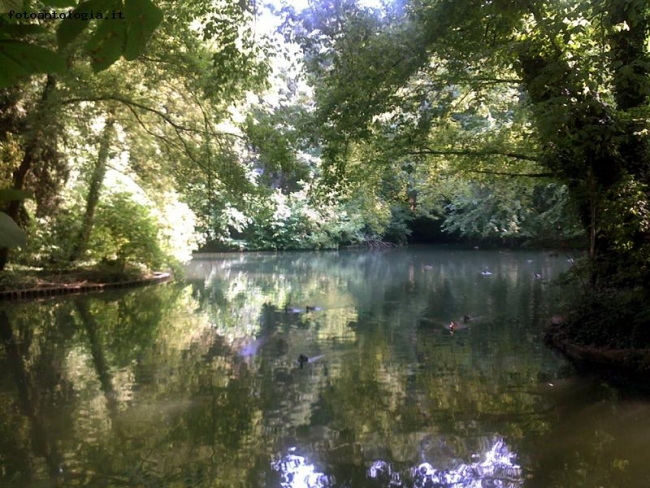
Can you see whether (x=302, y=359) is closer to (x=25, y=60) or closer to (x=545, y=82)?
(x=545, y=82)

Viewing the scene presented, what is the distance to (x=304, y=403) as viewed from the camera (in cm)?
592

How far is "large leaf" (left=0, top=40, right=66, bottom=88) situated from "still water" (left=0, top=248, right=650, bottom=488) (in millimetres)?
3868

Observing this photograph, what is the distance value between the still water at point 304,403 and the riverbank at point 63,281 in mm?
1096

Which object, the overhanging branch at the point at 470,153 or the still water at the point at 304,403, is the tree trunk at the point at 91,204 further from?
the overhanging branch at the point at 470,153

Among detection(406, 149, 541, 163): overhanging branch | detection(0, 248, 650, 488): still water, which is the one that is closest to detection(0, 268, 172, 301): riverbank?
detection(0, 248, 650, 488): still water

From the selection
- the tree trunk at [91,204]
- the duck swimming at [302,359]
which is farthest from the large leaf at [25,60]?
the tree trunk at [91,204]

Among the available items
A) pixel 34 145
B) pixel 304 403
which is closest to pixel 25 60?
pixel 304 403

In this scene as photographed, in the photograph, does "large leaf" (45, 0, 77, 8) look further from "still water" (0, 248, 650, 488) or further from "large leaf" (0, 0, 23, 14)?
"still water" (0, 248, 650, 488)

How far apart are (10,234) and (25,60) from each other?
11.3 inches

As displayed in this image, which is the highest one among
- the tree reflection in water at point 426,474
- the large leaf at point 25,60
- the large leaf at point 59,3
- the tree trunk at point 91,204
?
the tree trunk at point 91,204

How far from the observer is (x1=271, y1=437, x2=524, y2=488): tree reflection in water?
4.13 metres

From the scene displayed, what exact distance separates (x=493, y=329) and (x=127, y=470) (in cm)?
719

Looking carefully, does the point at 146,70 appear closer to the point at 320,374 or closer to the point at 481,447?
the point at 320,374

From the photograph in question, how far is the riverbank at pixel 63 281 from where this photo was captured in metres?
12.8
